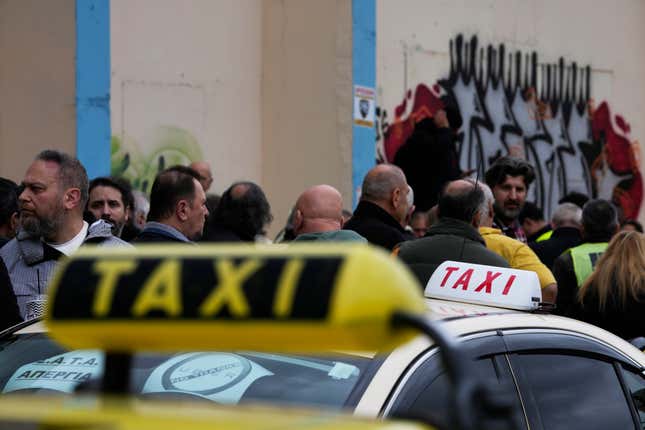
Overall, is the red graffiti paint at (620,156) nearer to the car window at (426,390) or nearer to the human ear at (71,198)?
the human ear at (71,198)

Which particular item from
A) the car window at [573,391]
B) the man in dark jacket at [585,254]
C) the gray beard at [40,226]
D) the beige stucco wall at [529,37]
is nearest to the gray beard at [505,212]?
the man in dark jacket at [585,254]

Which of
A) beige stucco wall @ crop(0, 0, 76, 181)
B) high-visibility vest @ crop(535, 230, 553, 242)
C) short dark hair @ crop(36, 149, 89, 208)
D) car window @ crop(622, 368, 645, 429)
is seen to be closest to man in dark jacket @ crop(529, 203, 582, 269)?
high-visibility vest @ crop(535, 230, 553, 242)

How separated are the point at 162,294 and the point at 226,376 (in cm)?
196

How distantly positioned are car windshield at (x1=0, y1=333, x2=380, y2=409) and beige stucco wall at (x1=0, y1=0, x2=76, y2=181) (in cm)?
546

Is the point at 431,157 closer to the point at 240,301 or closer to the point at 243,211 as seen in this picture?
the point at 243,211

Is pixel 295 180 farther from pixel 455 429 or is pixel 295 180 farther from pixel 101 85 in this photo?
pixel 455 429

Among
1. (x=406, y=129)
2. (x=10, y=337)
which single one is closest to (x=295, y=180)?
(x=406, y=129)

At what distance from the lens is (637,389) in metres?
4.57

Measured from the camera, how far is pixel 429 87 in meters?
13.9

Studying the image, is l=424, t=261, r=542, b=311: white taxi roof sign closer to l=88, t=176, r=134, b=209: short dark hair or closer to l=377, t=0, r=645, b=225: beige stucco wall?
l=88, t=176, r=134, b=209: short dark hair

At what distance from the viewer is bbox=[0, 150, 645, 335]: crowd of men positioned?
5812 millimetres

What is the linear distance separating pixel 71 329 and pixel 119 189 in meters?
5.63

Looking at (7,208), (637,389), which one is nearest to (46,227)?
(7,208)

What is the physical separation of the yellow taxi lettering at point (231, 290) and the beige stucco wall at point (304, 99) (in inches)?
372
